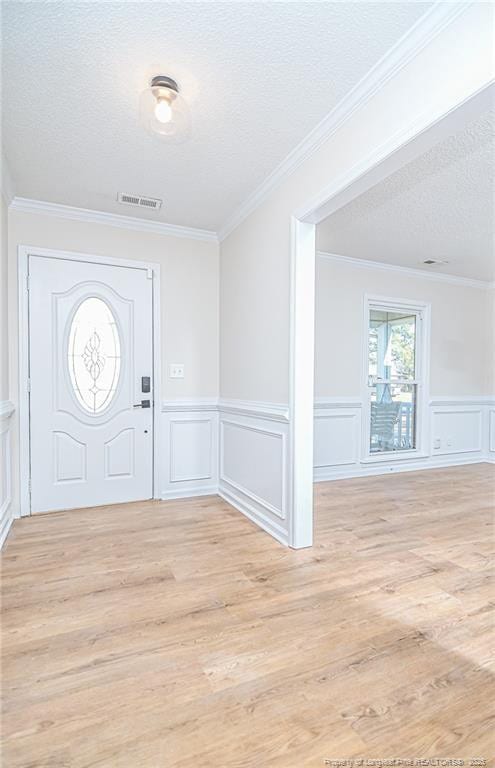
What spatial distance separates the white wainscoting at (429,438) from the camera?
446 centimetres

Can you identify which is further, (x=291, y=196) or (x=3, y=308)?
(x=3, y=308)

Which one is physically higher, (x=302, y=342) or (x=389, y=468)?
(x=302, y=342)

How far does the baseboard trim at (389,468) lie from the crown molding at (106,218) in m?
2.88

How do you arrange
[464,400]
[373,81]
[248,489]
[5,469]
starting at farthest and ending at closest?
[464,400]
[248,489]
[5,469]
[373,81]

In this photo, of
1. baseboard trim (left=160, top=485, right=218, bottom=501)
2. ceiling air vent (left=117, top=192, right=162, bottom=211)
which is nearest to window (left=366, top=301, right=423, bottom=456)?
baseboard trim (left=160, top=485, right=218, bottom=501)

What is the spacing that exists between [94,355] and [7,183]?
1.42 metres

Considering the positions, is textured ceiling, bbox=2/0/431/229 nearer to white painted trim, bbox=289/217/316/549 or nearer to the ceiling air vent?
the ceiling air vent

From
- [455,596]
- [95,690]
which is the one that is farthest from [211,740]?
[455,596]

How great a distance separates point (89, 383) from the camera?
3.43 metres

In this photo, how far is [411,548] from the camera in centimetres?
269

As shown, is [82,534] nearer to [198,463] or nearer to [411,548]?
[198,463]

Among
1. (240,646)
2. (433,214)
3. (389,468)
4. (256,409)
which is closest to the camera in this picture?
(240,646)

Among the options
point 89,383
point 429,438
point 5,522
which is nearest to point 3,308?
→ point 89,383

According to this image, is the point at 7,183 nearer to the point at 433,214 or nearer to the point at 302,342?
the point at 302,342
